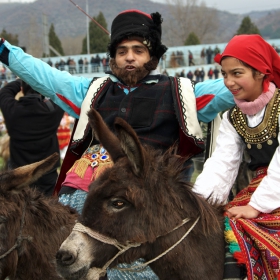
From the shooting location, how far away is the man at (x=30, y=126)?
23.2 ft

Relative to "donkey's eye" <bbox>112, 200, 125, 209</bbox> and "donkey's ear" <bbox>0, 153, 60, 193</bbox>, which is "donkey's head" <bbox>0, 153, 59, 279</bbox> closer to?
"donkey's ear" <bbox>0, 153, 60, 193</bbox>

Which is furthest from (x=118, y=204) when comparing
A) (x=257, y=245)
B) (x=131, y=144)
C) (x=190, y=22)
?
(x=190, y=22)

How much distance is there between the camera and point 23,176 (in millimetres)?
3400

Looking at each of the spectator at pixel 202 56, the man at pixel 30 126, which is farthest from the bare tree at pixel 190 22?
the man at pixel 30 126

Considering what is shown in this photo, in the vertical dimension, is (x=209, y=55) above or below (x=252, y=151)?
below

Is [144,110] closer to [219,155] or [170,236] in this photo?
[219,155]

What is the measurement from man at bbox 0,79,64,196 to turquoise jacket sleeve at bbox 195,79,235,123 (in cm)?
338

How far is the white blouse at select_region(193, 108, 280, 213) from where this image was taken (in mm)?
3211

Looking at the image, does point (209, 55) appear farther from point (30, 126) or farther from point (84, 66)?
point (30, 126)

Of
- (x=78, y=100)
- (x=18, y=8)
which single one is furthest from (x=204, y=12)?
(x=18, y=8)

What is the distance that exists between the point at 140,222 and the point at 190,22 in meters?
78.8

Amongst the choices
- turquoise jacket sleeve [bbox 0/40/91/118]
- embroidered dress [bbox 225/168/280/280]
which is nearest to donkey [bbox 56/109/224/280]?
embroidered dress [bbox 225/168/280/280]

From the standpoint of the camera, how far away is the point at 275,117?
3475mm

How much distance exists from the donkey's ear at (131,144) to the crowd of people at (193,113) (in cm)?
48
